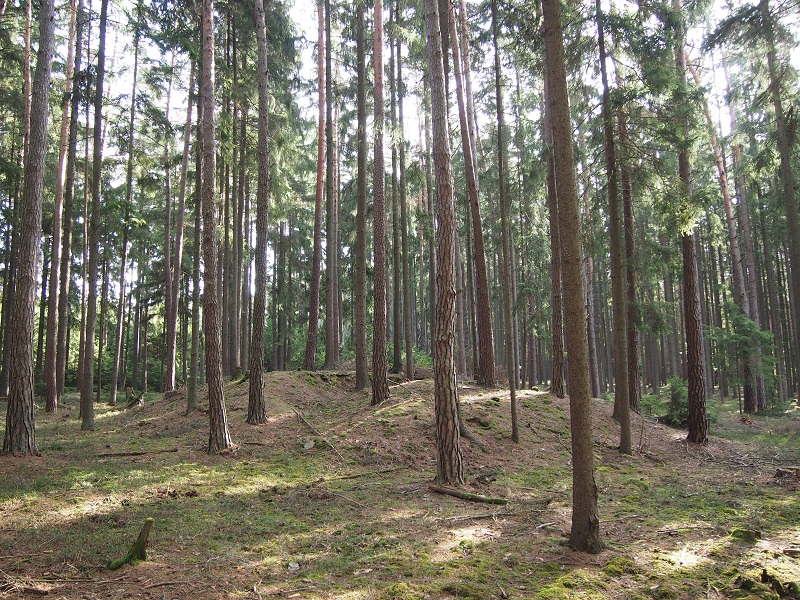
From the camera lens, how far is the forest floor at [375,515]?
415 cm

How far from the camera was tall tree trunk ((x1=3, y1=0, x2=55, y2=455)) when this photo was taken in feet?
26.2

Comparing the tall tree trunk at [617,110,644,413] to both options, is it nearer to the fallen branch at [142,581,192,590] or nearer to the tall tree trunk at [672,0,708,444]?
the tall tree trunk at [672,0,708,444]

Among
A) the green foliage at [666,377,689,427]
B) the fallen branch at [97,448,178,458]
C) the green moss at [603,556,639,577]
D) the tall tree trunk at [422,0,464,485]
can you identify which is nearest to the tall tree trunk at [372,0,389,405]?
the tall tree trunk at [422,0,464,485]

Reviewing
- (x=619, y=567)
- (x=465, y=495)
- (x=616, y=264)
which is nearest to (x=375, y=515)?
(x=465, y=495)

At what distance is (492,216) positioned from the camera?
23.8 m

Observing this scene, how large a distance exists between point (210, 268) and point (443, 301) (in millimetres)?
4640

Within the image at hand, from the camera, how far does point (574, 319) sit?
4.99 m

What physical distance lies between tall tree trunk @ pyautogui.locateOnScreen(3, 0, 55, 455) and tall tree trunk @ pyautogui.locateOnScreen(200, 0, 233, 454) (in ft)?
8.70

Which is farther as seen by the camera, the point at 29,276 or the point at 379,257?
the point at 379,257

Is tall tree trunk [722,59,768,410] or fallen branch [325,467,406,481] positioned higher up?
tall tree trunk [722,59,768,410]

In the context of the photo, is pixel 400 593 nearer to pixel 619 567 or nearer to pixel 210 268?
pixel 619 567

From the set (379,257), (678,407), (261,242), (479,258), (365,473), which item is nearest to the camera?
(365,473)

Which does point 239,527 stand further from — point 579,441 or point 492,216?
point 492,216

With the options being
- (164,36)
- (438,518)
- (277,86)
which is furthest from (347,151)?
(438,518)
